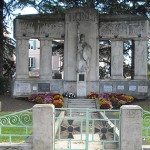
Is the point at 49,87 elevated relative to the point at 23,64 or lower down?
lower down

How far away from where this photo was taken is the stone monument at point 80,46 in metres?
22.9

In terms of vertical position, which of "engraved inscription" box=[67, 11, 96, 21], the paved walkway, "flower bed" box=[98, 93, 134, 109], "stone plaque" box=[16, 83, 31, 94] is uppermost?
"engraved inscription" box=[67, 11, 96, 21]

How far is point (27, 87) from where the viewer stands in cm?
2292

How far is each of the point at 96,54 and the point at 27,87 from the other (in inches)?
197

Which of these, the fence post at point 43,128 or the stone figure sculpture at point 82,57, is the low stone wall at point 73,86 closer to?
the stone figure sculpture at point 82,57

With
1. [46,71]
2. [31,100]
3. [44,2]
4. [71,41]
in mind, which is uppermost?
[44,2]

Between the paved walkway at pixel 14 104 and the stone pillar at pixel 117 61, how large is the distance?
20.0 feet

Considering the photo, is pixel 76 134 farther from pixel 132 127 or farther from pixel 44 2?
pixel 44 2

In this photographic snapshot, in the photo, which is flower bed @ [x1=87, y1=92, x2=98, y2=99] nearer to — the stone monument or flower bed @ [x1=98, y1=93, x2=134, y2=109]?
flower bed @ [x1=98, y1=93, x2=134, y2=109]

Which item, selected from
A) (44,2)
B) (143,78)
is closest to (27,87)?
(44,2)

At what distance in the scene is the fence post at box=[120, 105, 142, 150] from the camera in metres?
7.76

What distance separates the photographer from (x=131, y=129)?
776 cm

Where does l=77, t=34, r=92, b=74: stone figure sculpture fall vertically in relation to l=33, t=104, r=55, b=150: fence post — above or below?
above

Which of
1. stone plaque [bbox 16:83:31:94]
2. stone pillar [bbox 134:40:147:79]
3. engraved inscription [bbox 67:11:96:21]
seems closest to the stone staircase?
stone plaque [bbox 16:83:31:94]
